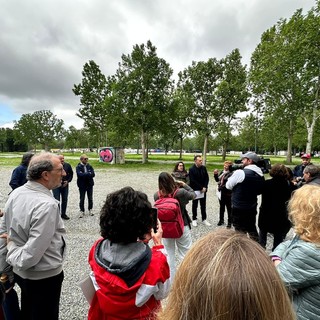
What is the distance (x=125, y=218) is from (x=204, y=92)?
958 inches

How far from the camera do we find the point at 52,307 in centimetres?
201

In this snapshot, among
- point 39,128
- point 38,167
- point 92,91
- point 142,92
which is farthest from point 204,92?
point 39,128

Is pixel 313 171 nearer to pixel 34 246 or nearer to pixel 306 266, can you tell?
pixel 306 266

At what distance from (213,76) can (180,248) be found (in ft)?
76.7

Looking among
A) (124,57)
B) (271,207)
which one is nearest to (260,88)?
(124,57)

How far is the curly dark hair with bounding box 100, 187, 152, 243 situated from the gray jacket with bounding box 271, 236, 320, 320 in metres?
1.02

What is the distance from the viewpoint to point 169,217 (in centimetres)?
322

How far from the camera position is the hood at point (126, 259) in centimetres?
143

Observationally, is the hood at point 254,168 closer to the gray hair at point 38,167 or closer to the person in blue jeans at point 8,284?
the gray hair at point 38,167

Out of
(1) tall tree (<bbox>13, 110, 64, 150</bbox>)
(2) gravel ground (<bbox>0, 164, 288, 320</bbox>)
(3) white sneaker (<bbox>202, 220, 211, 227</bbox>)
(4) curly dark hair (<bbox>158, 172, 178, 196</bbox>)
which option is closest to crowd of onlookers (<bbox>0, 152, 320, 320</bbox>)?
(2) gravel ground (<bbox>0, 164, 288, 320</bbox>)

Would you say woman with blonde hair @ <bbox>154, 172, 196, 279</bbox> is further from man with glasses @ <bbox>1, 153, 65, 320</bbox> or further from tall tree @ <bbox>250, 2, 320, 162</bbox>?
tall tree @ <bbox>250, 2, 320, 162</bbox>

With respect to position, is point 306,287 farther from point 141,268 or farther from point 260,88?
point 260,88

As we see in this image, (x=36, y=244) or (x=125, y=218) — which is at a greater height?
(x=125, y=218)

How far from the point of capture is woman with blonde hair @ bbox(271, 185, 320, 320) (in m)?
1.47
